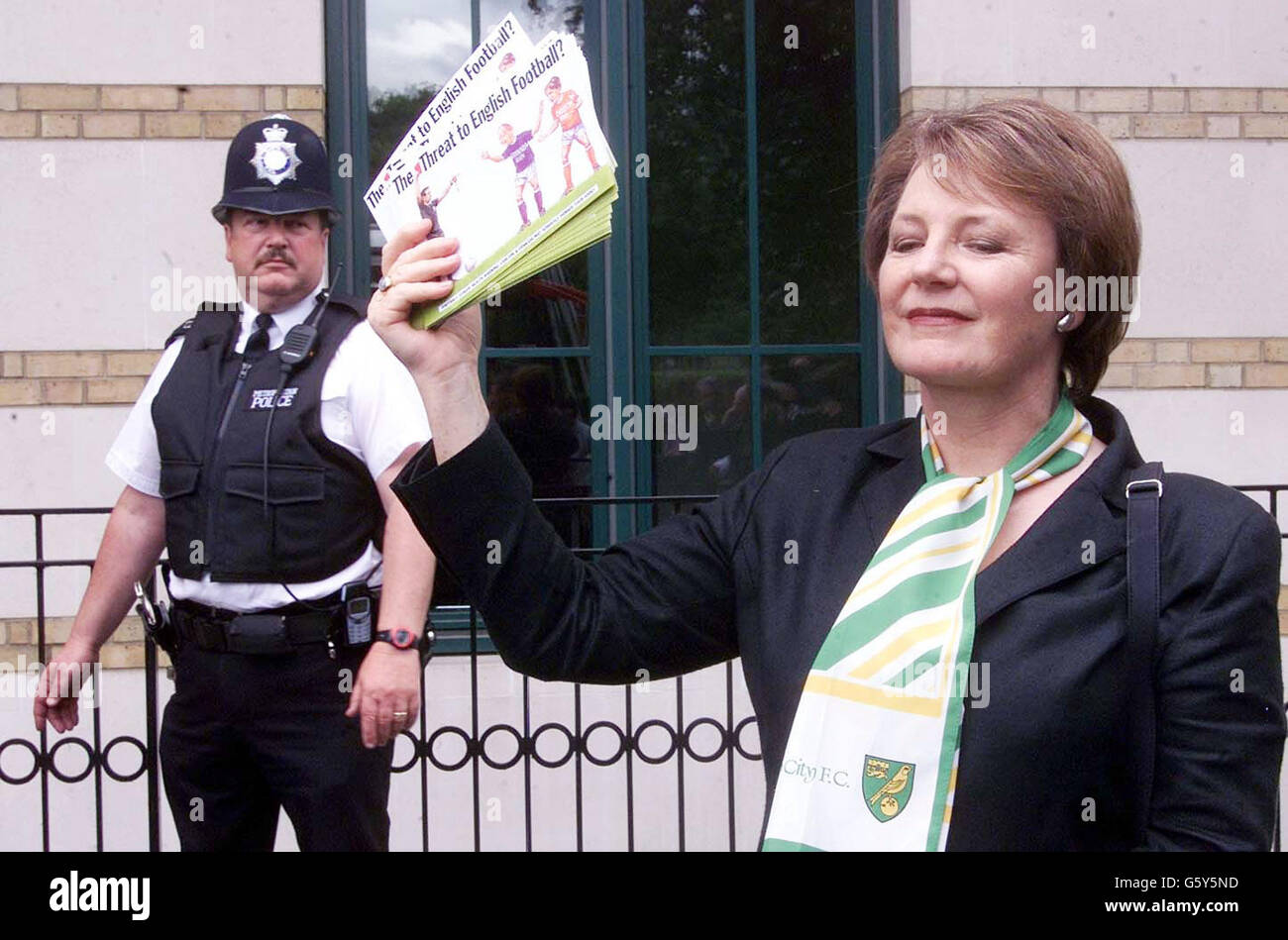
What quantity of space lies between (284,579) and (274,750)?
0.40m

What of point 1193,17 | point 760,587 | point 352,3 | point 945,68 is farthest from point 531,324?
point 760,587

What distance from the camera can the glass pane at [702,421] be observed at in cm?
585

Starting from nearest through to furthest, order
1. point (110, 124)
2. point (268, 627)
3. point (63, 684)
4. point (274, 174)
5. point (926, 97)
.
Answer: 1. point (268, 627)
2. point (63, 684)
3. point (274, 174)
4. point (110, 124)
5. point (926, 97)

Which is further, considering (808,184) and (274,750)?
(808,184)

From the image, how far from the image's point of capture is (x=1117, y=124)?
5.79 meters

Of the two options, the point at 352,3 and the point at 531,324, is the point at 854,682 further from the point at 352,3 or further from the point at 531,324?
the point at 352,3

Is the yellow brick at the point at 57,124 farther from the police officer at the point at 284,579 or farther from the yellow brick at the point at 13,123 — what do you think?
the police officer at the point at 284,579

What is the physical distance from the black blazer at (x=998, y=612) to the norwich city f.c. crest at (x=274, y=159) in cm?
190

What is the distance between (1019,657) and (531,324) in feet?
14.4

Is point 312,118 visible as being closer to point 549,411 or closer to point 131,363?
point 131,363

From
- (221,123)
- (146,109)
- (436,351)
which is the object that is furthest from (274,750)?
(146,109)
